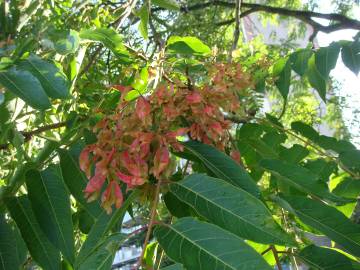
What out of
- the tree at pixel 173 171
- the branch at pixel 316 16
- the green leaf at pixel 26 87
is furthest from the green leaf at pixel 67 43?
the branch at pixel 316 16

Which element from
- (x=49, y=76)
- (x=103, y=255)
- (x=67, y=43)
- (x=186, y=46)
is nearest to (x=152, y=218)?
(x=103, y=255)

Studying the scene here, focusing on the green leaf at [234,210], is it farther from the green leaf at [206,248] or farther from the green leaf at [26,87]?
the green leaf at [26,87]

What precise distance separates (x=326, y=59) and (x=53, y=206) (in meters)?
0.79

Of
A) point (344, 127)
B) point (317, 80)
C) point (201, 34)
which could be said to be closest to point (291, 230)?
point (317, 80)

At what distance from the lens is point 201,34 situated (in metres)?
3.95

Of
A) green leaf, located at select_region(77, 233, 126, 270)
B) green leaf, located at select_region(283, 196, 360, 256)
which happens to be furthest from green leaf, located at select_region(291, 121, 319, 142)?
green leaf, located at select_region(77, 233, 126, 270)

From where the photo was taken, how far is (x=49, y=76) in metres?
0.95

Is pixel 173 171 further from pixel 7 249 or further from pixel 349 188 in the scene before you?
pixel 349 188

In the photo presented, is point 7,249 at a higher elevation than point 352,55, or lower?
lower

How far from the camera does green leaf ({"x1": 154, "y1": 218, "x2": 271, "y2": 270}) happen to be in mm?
577

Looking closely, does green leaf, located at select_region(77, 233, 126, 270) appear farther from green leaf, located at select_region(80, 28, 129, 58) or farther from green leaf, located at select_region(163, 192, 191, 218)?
green leaf, located at select_region(80, 28, 129, 58)

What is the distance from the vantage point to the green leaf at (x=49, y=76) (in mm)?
930

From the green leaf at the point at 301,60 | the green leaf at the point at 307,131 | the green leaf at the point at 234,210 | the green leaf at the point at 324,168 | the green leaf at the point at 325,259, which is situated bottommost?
the green leaf at the point at 325,259

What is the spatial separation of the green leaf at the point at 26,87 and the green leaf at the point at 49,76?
0.16 ft
